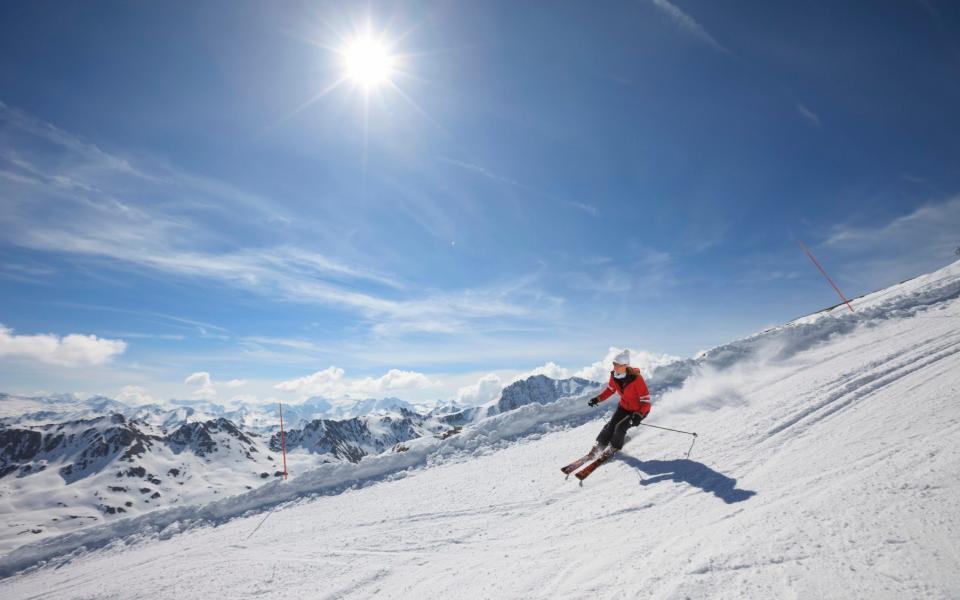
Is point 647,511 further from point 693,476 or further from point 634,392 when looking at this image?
point 634,392

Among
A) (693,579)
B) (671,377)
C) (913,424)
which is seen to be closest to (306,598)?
(693,579)

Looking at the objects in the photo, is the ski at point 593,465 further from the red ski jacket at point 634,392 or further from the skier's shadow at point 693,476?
the red ski jacket at point 634,392

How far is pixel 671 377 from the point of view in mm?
13656

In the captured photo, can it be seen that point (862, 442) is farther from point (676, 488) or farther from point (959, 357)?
point (959, 357)

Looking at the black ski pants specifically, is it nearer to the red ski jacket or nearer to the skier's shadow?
the red ski jacket

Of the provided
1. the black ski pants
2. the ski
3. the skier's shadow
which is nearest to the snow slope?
the skier's shadow

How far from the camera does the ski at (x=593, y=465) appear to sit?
7742 mm

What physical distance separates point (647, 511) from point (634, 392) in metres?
3.27

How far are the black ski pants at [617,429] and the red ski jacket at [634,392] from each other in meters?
0.17

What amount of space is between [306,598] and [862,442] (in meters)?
8.46

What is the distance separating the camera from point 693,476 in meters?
6.64

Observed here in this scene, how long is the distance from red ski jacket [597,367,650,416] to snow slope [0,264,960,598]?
0.81 metres

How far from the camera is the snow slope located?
414 centimetres

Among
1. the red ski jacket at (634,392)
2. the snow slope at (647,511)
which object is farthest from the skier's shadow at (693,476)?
the red ski jacket at (634,392)
